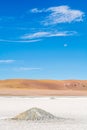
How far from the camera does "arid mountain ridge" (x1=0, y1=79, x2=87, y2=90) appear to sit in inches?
4567

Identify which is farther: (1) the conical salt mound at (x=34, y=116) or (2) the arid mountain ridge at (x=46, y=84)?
(2) the arid mountain ridge at (x=46, y=84)

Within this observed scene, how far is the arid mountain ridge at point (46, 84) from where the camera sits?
11600 cm

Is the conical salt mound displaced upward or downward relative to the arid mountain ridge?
downward

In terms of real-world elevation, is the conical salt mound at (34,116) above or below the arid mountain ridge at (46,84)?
below

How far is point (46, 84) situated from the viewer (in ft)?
391

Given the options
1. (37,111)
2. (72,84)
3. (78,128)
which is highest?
(72,84)

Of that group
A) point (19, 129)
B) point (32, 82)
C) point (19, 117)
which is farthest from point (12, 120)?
point (32, 82)

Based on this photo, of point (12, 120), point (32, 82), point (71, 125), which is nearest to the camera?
point (71, 125)

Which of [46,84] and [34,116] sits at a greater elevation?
[46,84]

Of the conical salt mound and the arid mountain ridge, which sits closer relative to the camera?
the conical salt mound

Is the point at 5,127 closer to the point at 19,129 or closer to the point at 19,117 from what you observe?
the point at 19,129

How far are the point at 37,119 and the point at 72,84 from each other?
328 ft

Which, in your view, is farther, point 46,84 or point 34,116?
point 46,84

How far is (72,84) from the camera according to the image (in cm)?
12231
